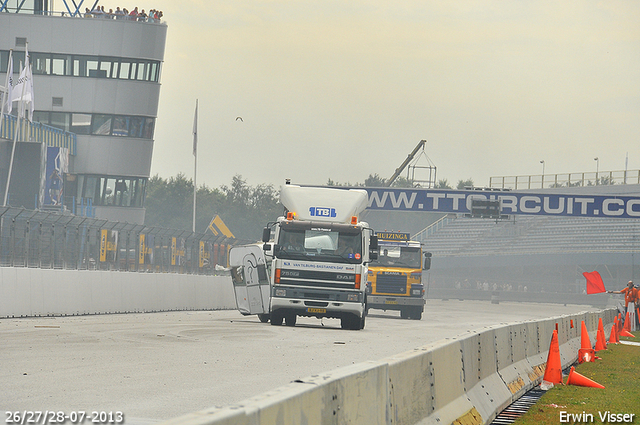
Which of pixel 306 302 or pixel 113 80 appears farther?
pixel 113 80

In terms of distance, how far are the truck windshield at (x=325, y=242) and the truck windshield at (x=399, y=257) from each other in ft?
35.2

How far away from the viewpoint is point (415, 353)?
23.6ft

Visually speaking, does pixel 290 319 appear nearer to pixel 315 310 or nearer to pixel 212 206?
pixel 315 310

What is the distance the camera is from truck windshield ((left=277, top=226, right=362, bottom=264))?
2172 centimetres

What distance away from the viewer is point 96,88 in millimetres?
63688

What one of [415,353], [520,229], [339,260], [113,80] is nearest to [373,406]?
[415,353]

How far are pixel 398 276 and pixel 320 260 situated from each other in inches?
422

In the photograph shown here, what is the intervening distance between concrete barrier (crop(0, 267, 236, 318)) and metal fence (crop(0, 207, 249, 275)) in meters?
0.31

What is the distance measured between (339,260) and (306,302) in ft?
4.18

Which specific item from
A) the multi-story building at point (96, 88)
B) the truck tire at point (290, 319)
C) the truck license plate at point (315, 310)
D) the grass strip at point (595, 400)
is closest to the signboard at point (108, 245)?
the truck tire at point (290, 319)

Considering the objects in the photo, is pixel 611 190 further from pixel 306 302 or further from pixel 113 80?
pixel 306 302

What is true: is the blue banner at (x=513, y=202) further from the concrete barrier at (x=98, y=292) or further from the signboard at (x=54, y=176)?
the concrete barrier at (x=98, y=292)

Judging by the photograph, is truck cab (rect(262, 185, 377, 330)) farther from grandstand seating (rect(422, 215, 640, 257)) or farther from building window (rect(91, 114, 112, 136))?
grandstand seating (rect(422, 215, 640, 257))

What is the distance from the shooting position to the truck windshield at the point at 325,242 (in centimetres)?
2172
